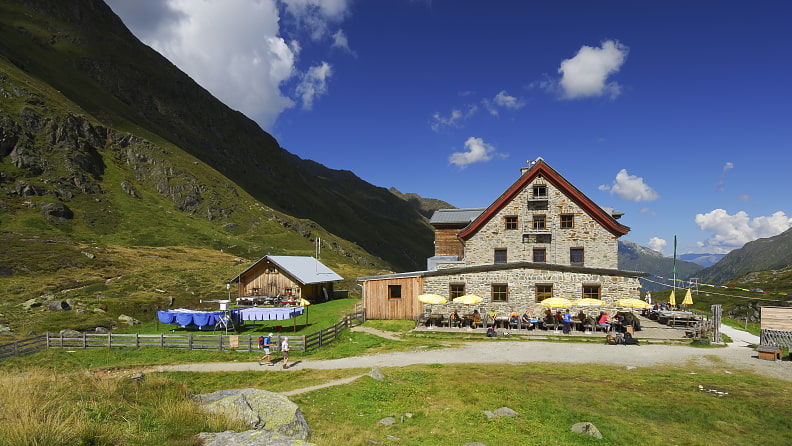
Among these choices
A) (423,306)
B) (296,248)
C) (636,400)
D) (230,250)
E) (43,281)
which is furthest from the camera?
(296,248)

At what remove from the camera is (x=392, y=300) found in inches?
1540

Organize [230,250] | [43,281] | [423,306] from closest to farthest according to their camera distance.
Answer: [423,306] < [43,281] < [230,250]

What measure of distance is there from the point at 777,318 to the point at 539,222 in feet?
61.0

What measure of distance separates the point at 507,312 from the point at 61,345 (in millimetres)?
34853

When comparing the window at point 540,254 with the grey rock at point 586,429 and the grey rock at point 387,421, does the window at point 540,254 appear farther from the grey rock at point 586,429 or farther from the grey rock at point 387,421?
the grey rock at point 387,421

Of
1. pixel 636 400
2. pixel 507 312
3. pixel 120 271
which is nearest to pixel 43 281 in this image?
pixel 120 271

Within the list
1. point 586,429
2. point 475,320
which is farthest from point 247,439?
point 475,320

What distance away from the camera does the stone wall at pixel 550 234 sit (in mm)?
38000

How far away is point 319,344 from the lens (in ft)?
92.2

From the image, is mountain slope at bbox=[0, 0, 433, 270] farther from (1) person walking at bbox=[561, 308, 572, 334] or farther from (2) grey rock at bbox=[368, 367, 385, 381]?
(1) person walking at bbox=[561, 308, 572, 334]

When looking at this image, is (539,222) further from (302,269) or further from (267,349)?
(302,269)

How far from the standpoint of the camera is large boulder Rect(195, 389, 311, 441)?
9.88 m

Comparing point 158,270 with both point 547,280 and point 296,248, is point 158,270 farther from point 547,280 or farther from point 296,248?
point 547,280

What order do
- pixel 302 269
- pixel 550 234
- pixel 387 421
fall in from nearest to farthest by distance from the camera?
1. pixel 387 421
2. pixel 550 234
3. pixel 302 269
